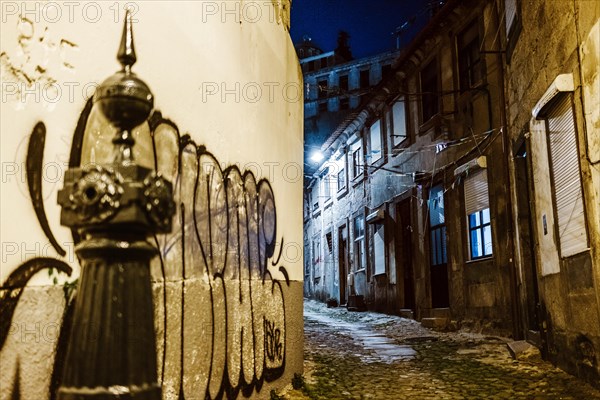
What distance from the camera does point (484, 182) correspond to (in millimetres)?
10688

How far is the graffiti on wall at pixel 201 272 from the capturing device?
2740mm

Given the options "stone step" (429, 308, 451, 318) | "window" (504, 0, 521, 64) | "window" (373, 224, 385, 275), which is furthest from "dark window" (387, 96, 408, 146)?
"window" (504, 0, 521, 64)

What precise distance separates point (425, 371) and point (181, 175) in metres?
4.48

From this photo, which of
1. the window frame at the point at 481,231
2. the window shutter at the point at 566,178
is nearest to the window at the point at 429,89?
the window frame at the point at 481,231

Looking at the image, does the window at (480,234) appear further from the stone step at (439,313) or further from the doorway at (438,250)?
the stone step at (439,313)

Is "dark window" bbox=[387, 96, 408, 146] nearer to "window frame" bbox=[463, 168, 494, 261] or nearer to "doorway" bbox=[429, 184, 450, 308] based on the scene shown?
"doorway" bbox=[429, 184, 450, 308]

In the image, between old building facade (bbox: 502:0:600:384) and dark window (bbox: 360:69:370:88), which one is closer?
old building facade (bbox: 502:0:600:384)

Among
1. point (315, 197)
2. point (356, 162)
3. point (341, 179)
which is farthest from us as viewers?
point (315, 197)

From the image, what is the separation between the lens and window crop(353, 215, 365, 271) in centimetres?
1834

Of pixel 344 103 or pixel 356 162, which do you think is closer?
pixel 356 162

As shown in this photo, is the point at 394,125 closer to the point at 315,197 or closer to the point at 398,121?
the point at 398,121

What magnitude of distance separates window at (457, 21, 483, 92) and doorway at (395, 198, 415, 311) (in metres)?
4.00

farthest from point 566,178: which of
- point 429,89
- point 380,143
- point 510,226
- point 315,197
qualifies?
point 315,197

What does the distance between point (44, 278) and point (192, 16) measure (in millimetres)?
2173
